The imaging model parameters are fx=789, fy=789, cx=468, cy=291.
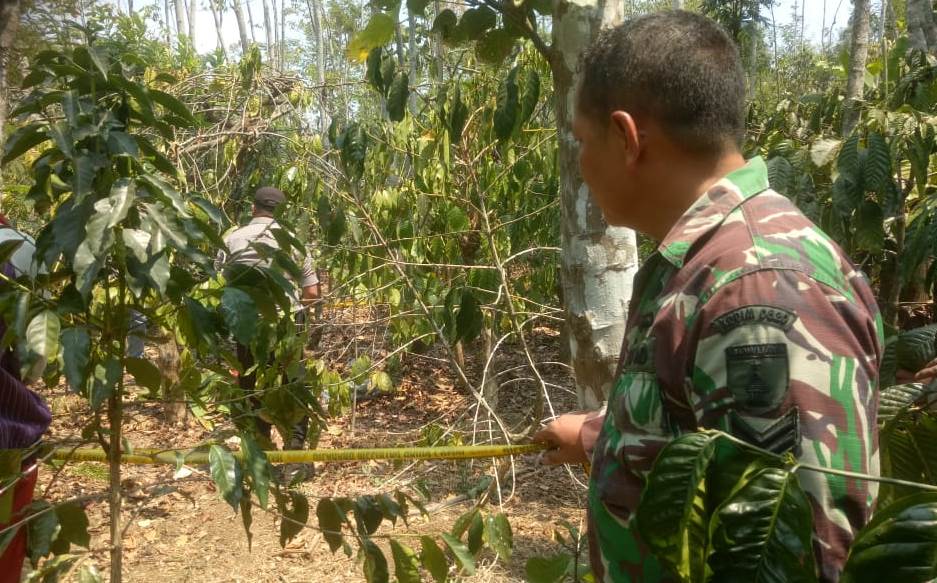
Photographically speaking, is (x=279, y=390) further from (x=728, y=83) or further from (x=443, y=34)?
(x=728, y=83)

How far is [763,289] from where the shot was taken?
34.0 inches

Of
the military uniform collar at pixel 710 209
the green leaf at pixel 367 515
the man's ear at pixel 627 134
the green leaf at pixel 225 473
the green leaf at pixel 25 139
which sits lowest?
the green leaf at pixel 367 515

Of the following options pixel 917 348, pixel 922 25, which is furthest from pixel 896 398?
pixel 922 25

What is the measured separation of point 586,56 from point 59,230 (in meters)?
0.89

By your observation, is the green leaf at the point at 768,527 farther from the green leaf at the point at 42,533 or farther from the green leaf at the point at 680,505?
the green leaf at the point at 42,533

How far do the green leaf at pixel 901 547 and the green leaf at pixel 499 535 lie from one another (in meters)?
1.41

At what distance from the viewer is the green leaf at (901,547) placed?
54 centimetres

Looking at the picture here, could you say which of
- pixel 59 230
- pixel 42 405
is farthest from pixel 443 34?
pixel 42 405

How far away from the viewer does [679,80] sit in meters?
1.01

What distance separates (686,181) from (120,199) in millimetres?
876

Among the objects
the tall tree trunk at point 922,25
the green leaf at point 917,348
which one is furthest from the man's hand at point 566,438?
the tall tree trunk at point 922,25

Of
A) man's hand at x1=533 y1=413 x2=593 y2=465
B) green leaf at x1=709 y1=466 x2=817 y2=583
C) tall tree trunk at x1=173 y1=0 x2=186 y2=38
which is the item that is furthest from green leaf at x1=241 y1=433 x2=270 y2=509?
tall tree trunk at x1=173 y1=0 x2=186 y2=38

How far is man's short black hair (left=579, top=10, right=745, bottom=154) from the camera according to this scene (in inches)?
39.8

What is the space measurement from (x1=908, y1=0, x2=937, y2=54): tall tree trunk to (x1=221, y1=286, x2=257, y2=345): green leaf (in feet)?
14.4
